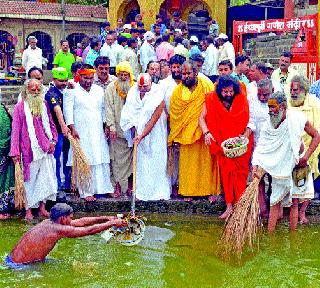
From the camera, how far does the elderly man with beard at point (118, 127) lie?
8.69 meters

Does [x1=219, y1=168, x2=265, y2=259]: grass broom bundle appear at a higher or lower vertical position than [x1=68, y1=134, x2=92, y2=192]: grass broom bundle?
lower

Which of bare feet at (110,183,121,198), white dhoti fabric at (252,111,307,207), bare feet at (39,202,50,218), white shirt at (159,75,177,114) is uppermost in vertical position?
white shirt at (159,75,177,114)

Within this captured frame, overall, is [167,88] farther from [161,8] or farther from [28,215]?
[161,8]

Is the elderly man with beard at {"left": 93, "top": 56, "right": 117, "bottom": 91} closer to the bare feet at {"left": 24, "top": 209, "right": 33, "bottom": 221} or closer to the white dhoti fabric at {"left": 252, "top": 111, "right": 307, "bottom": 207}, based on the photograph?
the bare feet at {"left": 24, "top": 209, "right": 33, "bottom": 221}

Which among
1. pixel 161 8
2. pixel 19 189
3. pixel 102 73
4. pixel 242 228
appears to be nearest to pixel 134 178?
pixel 19 189

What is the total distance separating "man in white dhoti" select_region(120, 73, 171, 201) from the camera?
8.51 meters

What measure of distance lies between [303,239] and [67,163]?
3.29m

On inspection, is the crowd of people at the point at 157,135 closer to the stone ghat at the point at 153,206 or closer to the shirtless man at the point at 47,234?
the stone ghat at the point at 153,206

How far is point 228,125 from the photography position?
8.14 m

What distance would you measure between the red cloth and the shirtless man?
2.18 metres

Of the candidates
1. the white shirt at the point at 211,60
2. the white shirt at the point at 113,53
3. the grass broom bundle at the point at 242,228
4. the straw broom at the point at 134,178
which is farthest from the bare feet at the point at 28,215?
the white shirt at the point at 211,60

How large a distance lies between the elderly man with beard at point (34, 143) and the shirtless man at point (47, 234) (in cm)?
203

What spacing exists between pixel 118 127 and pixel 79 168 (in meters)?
0.76

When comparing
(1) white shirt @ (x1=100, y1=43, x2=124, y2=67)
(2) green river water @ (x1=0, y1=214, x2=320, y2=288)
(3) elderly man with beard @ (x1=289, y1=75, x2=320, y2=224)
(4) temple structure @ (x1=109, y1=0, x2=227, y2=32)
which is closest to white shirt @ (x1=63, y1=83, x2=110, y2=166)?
(2) green river water @ (x1=0, y1=214, x2=320, y2=288)
